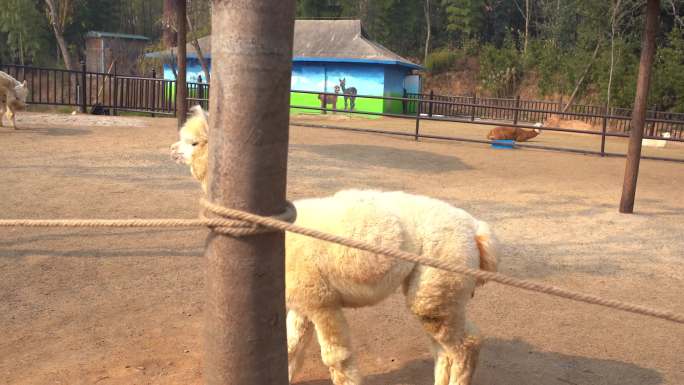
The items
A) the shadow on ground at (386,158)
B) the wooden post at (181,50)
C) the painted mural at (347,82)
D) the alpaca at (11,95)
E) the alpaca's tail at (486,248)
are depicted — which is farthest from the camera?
the painted mural at (347,82)

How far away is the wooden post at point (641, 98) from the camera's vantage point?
7.18 metres

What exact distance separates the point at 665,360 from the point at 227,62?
128 inches

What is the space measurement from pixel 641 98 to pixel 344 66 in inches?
905

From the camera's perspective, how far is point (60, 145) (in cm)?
1072

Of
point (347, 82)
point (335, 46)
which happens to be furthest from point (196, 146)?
point (335, 46)

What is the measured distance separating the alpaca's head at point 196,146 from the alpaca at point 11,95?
999 cm

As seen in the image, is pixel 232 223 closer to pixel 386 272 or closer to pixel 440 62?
pixel 386 272

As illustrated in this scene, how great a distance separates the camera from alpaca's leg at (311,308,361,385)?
2.83 m

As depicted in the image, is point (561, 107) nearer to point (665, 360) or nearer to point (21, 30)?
point (665, 360)

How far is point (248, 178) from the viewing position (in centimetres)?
183

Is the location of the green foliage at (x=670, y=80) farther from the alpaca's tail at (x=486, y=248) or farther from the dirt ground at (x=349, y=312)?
the alpaca's tail at (x=486, y=248)

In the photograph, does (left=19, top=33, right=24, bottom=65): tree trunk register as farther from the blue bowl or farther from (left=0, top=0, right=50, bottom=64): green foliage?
the blue bowl

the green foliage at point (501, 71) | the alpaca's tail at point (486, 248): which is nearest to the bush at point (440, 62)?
the green foliage at point (501, 71)

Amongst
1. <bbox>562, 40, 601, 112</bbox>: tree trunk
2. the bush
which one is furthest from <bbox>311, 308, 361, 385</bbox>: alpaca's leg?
the bush
